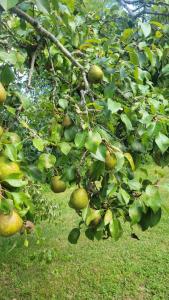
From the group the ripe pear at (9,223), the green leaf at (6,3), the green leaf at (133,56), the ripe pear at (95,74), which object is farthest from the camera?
the green leaf at (133,56)

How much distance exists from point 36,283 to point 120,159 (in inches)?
141

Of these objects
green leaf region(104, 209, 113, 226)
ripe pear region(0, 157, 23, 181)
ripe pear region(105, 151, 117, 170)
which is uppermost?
ripe pear region(0, 157, 23, 181)

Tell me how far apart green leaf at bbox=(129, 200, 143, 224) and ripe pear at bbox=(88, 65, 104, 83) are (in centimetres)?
54

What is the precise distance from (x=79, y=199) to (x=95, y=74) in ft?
1.70

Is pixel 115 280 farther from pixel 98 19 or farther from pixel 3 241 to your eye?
pixel 98 19

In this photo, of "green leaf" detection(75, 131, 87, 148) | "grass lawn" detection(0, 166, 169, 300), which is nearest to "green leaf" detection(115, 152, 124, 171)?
"green leaf" detection(75, 131, 87, 148)

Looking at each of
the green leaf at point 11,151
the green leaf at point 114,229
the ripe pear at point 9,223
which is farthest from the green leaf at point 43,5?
the green leaf at point 114,229

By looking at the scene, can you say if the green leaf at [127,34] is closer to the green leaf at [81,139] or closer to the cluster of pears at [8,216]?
the green leaf at [81,139]

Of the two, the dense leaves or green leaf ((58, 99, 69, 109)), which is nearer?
the dense leaves

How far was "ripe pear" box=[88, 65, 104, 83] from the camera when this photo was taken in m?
1.77

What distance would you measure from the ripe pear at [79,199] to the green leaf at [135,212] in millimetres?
174

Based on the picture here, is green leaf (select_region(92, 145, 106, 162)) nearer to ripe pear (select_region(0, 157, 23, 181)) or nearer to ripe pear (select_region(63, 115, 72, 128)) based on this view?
ripe pear (select_region(0, 157, 23, 181))

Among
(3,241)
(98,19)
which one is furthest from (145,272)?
(98,19)

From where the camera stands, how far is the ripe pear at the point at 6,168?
3.84 ft
